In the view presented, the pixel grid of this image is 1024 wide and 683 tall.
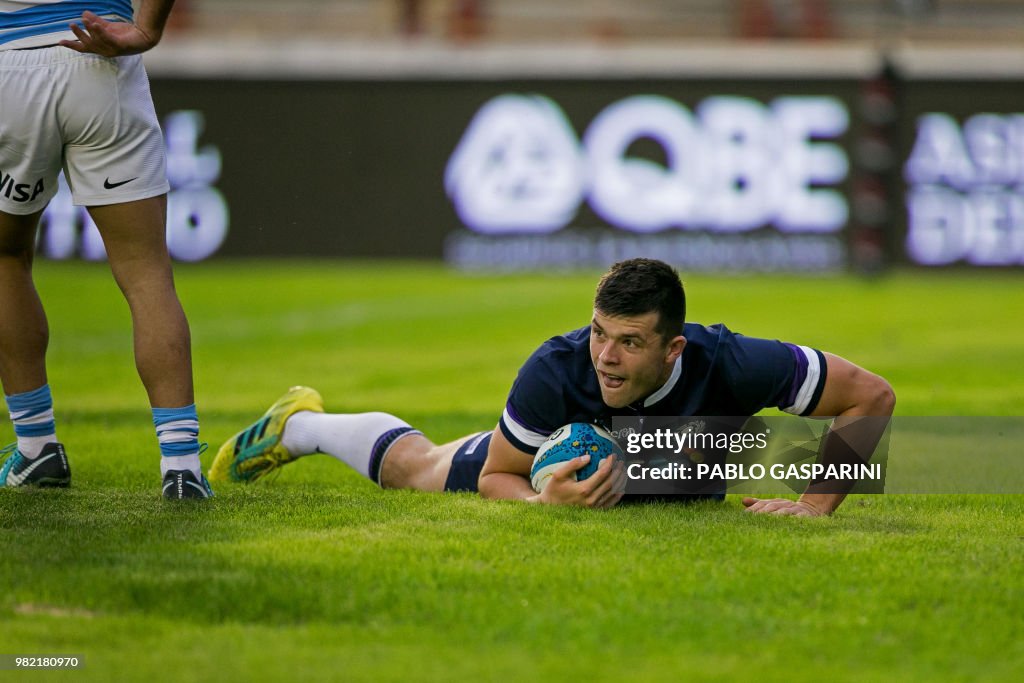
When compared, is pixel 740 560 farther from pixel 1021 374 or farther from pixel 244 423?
pixel 1021 374

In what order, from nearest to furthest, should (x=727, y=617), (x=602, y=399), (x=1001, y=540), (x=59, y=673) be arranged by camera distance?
(x=59, y=673) → (x=727, y=617) → (x=1001, y=540) → (x=602, y=399)

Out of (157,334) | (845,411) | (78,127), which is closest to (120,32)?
(78,127)

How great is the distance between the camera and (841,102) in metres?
20.2

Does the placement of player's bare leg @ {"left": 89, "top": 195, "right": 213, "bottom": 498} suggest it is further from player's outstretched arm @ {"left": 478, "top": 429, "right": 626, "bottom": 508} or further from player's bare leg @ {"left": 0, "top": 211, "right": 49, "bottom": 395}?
player's outstretched arm @ {"left": 478, "top": 429, "right": 626, "bottom": 508}

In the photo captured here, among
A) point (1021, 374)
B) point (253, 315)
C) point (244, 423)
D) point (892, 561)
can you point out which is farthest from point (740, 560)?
point (253, 315)

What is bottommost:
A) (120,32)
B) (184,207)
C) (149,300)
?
(184,207)

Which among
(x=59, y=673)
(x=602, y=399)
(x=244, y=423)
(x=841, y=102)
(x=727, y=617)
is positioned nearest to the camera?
(x=59, y=673)

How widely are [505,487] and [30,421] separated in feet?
5.88

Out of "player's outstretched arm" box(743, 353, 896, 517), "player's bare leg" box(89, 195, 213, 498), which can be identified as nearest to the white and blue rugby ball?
"player's outstretched arm" box(743, 353, 896, 517)

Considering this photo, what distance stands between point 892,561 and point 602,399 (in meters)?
1.13

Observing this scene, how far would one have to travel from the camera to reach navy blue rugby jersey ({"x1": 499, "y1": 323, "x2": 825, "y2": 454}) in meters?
4.73

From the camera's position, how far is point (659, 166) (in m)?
20.2

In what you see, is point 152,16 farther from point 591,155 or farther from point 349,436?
point 591,155

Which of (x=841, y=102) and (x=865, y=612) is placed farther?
(x=841, y=102)
